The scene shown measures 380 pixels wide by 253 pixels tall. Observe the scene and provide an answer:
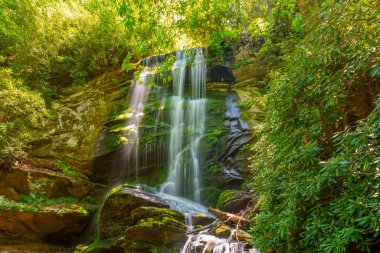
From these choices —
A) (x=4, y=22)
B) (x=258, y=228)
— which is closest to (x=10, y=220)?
(x=4, y=22)

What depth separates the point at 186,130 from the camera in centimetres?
1088

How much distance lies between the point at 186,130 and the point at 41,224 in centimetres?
611

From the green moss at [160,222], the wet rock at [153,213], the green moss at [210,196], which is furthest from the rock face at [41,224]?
the green moss at [210,196]

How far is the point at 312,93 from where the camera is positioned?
8.90 ft

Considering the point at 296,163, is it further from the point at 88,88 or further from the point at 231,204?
the point at 88,88

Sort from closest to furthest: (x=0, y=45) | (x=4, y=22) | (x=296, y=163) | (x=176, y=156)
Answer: (x=296, y=163)
(x=4, y=22)
(x=176, y=156)
(x=0, y=45)

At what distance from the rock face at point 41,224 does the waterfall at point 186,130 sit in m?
3.18

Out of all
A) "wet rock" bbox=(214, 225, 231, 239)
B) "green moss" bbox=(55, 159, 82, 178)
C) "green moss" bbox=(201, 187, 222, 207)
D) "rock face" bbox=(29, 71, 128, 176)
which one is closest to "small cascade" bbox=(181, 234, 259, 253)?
"wet rock" bbox=(214, 225, 231, 239)

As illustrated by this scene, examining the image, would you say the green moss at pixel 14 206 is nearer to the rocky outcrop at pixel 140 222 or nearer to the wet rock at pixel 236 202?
the rocky outcrop at pixel 140 222

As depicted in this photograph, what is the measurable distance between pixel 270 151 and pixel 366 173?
2022 millimetres

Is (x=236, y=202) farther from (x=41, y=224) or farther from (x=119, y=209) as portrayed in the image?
(x=41, y=224)

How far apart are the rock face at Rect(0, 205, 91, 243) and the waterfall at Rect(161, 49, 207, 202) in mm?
3182

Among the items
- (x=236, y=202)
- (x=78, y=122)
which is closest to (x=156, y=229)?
(x=236, y=202)

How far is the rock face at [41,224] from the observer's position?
8.16 meters
